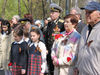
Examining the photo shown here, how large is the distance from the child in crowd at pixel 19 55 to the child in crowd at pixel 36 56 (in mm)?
176

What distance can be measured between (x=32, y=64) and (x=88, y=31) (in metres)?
2.08

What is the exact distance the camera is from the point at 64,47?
14.5ft

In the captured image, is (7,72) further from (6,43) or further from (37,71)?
(37,71)

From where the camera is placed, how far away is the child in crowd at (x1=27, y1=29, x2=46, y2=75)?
5.38 m

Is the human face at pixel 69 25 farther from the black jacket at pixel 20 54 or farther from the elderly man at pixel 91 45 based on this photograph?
the black jacket at pixel 20 54

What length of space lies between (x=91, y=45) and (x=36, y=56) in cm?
217

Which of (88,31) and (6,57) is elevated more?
(88,31)

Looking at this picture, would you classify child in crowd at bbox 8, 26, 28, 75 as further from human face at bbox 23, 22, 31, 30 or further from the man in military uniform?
the man in military uniform

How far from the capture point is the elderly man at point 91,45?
3428 mm

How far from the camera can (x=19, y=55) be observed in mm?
5625

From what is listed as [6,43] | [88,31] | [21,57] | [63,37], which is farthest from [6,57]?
[88,31]

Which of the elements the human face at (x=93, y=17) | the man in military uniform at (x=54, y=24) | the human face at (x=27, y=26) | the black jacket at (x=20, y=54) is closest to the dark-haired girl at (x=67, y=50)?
the human face at (x=93, y=17)

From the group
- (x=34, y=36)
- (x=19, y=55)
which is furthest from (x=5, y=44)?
(x=34, y=36)

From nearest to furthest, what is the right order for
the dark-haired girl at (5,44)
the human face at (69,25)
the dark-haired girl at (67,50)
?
the dark-haired girl at (67,50) < the human face at (69,25) < the dark-haired girl at (5,44)
